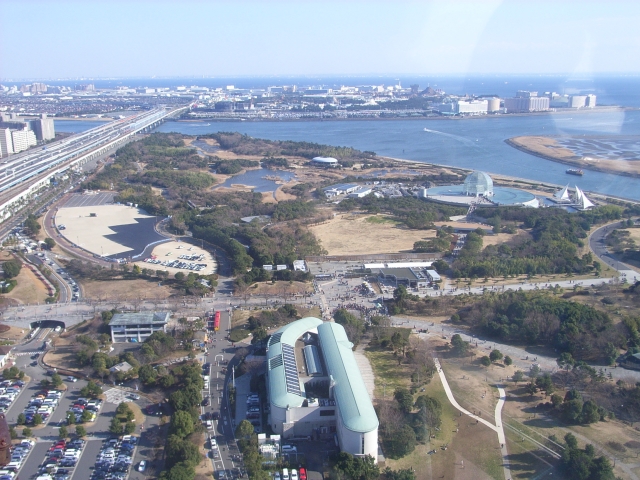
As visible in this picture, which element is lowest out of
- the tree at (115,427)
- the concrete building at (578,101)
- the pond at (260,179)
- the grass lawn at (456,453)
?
the grass lawn at (456,453)

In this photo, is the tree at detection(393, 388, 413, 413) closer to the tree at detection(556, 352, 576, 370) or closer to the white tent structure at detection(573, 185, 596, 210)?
the tree at detection(556, 352, 576, 370)

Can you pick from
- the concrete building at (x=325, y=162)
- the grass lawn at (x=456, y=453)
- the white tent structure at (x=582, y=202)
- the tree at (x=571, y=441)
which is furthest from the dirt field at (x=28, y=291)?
the concrete building at (x=325, y=162)

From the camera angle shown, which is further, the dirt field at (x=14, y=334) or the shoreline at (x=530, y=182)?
the shoreline at (x=530, y=182)

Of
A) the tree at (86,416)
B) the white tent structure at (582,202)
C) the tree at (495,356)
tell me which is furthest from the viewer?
the white tent structure at (582,202)

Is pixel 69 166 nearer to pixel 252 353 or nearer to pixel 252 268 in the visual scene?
pixel 252 268

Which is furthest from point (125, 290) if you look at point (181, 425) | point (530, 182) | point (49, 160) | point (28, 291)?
point (530, 182)

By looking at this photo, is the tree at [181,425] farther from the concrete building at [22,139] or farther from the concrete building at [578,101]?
the concrete building at [578,101]

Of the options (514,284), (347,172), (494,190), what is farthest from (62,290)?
(347,172)

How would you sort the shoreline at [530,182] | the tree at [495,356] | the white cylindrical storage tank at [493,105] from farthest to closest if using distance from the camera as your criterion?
1. the white cylindrical storage tank at [493,105]
2. the shoreline at [530,182]
3. the tree at [495,356]
